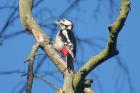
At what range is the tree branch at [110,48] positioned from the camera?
55.4 inches

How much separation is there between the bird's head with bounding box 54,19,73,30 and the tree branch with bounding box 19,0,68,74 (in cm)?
47

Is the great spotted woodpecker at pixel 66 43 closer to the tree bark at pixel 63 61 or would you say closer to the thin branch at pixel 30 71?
the tree bark at pixel 63 61

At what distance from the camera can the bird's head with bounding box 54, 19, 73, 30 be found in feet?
7.82

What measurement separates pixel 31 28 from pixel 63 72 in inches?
9.5

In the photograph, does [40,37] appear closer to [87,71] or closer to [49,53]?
[49,53]

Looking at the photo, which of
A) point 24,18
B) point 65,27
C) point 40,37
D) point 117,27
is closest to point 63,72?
point 40,37

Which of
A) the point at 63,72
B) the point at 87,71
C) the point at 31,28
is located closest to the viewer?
the point at 87,71

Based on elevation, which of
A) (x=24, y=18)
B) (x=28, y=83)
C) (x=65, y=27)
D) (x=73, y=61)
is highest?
(x=65, y=27)

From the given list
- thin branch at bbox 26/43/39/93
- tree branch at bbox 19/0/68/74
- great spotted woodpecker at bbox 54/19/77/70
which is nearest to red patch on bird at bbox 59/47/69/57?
great spotted woodpecker at bbox 54/19/77/70

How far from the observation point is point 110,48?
148 centimetres

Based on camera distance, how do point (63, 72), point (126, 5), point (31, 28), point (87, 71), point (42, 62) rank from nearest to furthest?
point (126, 5) < point (87, 71) < point (63, 72) < point (31, 28) < point (42, 62)

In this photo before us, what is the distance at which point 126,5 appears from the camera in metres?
1.41

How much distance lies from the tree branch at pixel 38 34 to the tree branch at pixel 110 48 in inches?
5.1

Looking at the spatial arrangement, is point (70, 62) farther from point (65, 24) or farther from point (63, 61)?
point (65, 24)
